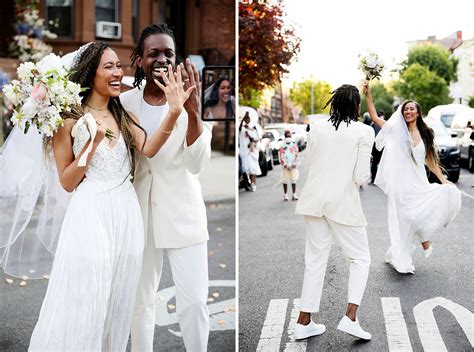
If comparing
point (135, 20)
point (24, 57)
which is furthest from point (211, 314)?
point (135, 20)

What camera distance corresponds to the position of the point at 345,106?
9.51 feet

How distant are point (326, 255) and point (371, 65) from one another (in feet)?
2.87

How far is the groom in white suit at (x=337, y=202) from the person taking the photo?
288 cm

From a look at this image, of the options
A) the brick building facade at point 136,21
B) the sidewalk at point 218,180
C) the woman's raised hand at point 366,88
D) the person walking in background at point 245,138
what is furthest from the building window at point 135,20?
the woman's raised hand at point 366,88

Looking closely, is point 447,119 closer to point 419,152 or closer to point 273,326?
point 419,152

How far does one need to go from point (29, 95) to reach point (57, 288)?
716mm

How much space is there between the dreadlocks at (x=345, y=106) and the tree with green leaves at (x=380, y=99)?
0.22 ft

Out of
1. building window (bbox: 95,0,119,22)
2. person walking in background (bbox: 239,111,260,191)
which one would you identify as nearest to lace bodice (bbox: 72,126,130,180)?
person walking in background (bbox: 239,111,260,191)

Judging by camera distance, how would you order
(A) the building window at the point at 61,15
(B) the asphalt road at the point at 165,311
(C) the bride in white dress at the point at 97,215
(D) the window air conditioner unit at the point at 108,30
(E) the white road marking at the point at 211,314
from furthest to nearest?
(A) the building window at the point at 61,15
(D) the window air conditioner unit at the point at 108,30
(E) the white road marking at the point at 211,314
(B) the asphalt road at the point at 165,311
(C) the bride in white dress at the point at 97,215

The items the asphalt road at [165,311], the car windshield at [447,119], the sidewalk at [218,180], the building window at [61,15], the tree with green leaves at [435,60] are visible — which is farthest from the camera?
the sidewalk at [218,180]

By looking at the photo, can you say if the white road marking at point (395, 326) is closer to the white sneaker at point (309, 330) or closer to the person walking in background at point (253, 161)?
the white sneaker at point (309, 330)

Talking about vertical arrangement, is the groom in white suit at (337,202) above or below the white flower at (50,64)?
below

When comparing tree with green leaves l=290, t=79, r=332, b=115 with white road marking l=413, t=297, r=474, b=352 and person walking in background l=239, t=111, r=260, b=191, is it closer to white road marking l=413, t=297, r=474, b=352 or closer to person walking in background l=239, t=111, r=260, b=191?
person walking in background l=239, t=111, r=260, b=191

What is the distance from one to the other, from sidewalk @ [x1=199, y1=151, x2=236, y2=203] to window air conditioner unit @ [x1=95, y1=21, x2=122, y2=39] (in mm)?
2950
